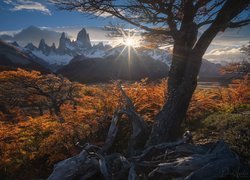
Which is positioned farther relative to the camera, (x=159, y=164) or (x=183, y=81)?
(x=183, y=81)

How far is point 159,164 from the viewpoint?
17.0ft

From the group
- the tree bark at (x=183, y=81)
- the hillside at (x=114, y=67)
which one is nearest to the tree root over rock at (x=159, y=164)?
the tree bark at (x=183, y=81)

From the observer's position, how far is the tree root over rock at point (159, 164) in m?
4.77

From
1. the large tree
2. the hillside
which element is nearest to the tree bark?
the large tree

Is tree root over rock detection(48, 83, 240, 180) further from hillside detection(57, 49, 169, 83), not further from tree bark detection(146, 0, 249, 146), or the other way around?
hillside detection(57, 49, 169, 83)

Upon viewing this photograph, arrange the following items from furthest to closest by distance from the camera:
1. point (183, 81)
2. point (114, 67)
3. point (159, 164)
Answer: point (114, 67), point (183, 81), point (159, 164)

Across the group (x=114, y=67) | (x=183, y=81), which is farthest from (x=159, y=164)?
(x=114, y=67)

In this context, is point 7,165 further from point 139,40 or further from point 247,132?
point 247,132

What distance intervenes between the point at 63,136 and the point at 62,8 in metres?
6.33

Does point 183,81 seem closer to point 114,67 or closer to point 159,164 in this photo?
point 159,164

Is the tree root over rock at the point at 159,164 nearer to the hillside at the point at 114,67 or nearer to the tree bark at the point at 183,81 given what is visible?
the tree bark at the point at 183,81

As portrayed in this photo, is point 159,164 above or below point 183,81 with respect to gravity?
below

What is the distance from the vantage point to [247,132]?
7.21m

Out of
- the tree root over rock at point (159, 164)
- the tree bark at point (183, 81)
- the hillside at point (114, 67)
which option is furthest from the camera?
the hillside at point (114, 67)
